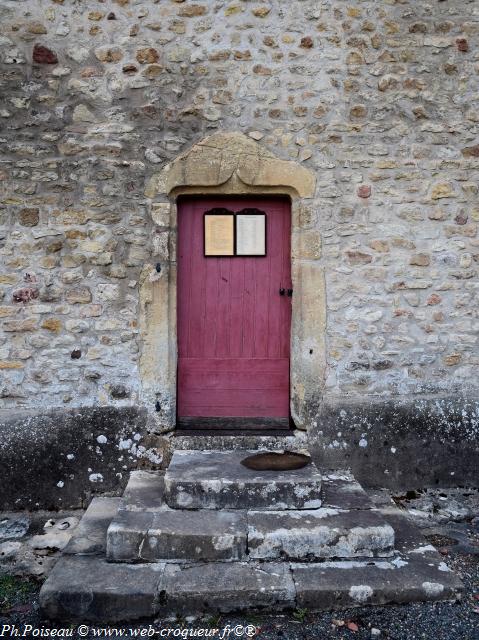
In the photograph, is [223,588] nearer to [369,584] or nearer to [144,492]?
[369,584]

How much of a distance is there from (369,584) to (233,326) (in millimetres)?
2006

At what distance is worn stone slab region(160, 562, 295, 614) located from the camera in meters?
2.60

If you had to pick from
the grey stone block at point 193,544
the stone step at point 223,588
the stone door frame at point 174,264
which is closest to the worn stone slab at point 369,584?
the stone step at point 223,588

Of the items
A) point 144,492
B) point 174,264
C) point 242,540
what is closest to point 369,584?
point 242,540

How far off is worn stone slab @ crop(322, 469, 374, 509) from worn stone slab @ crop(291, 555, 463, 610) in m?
0.44

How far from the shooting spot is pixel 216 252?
13.2 ft

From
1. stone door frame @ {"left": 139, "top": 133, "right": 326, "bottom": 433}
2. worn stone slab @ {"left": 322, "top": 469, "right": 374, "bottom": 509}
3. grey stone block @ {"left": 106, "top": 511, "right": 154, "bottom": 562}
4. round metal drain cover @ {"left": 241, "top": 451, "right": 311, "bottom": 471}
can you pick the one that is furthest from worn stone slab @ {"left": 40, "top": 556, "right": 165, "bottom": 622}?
stone door frame @ {"left": 139, "top": 133, "right": 326, "bottom": 433}

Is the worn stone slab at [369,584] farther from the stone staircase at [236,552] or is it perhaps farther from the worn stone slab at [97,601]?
the worn stone slab at [97,601]

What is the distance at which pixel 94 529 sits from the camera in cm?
323

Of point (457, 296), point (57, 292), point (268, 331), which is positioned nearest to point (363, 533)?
point (268, 331)

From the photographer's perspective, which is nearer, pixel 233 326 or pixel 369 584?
pixel 369 584

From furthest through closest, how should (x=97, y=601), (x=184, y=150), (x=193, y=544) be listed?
(x=184, y=150) → (x=193, y=544) → (x=97, y=601)

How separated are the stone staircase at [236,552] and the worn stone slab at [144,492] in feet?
0.04

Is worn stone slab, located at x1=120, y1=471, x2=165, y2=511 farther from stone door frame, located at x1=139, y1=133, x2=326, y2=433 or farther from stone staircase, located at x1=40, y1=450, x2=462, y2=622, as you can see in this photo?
stone door frame, located at x1=139, y1=133, x2=326, y2=433
